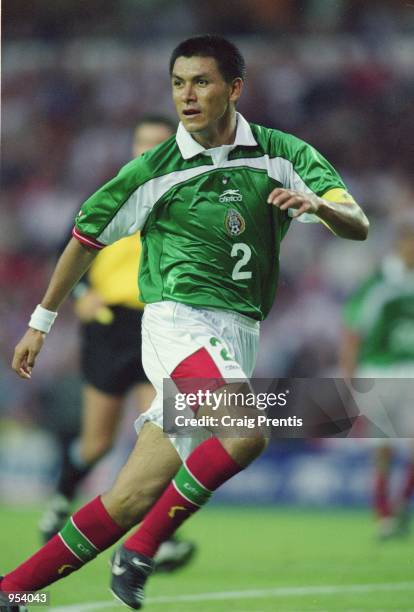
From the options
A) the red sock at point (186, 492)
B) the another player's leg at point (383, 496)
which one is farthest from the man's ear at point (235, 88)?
the another player's leg at point (383, 496)

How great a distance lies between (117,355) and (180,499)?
1837 mm

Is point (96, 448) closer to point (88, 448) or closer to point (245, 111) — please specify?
point (88, 448)

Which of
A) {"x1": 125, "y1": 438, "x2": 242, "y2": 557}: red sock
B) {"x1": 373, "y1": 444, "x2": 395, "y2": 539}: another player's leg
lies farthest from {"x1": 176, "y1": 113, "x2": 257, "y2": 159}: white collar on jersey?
{"x1": 373, "y1": 444, "x2": 395, "y2": 539}: another player's leg

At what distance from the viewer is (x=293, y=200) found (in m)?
2.65

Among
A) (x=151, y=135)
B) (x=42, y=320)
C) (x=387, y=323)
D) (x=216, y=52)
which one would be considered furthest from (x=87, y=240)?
(x=387, y=323)

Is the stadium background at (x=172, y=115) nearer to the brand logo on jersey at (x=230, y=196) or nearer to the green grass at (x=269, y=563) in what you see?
the green grass at (x=269, y=563)

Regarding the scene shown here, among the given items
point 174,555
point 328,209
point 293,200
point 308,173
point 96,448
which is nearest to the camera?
point 293,200

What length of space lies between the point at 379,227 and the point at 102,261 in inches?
152

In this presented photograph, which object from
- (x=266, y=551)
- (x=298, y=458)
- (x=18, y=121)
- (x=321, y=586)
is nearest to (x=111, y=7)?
(x=18, y=121)

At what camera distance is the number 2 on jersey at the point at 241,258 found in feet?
10.3

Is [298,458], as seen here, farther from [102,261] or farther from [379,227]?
[102,261]

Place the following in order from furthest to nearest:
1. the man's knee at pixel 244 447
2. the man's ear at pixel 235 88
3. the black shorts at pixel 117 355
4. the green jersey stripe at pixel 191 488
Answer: the black shorts at pixel 117 355 → the man's ear at pixel 235 88 → the green jersey stripe at pixel 191 488 → the man's knee at pixel 244 447

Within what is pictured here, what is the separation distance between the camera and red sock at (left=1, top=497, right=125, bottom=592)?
304 centimetres

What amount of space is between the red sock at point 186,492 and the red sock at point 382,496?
3113 millimetres
